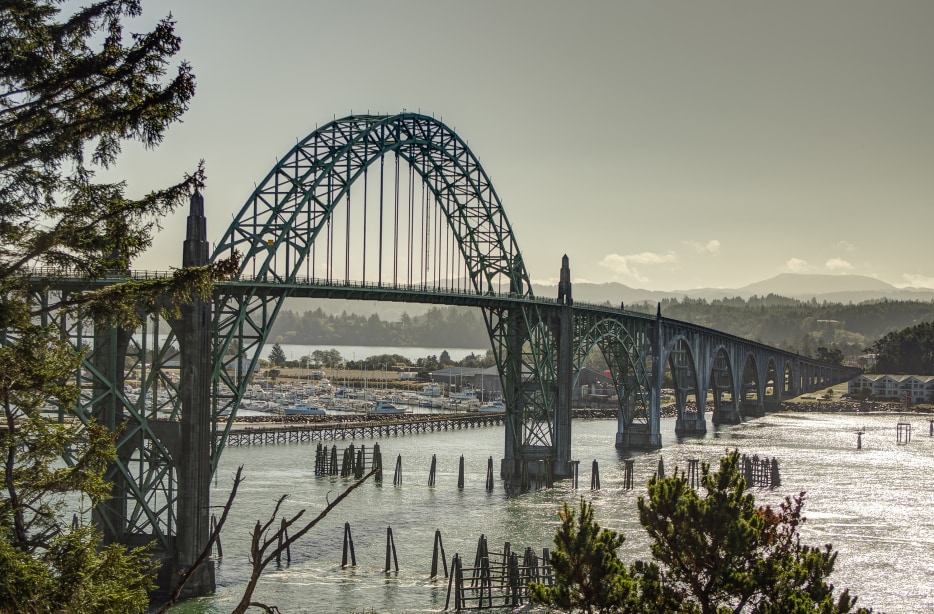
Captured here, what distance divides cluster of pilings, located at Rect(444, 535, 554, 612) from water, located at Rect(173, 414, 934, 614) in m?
0.97

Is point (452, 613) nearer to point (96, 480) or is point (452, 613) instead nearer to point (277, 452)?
point (96, 480)

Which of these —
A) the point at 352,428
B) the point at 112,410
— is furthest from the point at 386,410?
the point at 112,410

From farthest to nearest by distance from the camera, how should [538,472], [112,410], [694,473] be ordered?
[694,473]
[538,472]
[112,410]

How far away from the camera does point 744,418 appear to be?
141m

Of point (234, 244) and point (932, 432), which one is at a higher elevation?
point (234, 244)

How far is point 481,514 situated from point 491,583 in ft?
47.2

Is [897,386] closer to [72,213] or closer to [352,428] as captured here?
[352,428]

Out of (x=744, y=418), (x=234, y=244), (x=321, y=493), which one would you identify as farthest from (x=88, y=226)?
(x=744, y=418)

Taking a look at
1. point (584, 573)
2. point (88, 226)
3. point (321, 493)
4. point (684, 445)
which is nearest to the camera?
point (88, 226)

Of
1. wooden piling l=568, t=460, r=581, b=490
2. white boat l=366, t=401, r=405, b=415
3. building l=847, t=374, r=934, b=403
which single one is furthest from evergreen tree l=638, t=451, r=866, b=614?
building l=847, t=374, r=934, b=403

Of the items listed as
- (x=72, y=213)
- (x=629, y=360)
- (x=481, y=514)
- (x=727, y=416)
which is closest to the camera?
(x=72, y=213)

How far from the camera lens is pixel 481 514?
52.9m

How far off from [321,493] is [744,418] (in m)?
94.9

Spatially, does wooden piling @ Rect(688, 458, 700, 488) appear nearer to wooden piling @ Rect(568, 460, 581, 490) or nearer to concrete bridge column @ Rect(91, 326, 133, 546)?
wooden piling @ Rect(568, 460, 581, 490)
